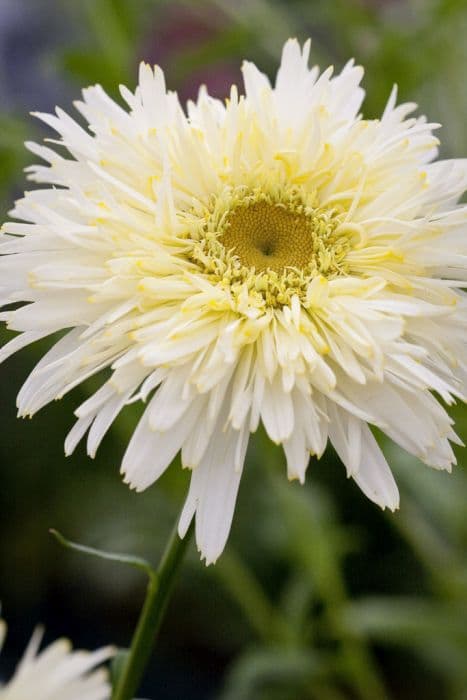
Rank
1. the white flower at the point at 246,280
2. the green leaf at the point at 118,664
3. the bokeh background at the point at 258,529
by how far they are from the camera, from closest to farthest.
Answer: the white flower at the point at 246,280, the green leaf at the point at 118,664, the bokeh background at the point at 258,529

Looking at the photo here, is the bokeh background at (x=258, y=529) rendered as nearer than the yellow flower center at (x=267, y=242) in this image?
No

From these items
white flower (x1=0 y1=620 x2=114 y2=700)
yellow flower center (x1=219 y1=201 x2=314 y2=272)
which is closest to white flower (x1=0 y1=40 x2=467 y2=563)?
yellow flower center (x1=219 y1=201 x2=314 y2=272)

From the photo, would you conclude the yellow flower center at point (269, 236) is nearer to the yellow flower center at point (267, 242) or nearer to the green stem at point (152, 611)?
the yellow flower center at point (267, 242)

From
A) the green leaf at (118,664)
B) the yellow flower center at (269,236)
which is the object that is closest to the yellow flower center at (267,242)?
the yellow flower center at (269,236)

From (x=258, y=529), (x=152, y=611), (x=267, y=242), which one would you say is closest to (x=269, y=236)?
(x=267, y=242)

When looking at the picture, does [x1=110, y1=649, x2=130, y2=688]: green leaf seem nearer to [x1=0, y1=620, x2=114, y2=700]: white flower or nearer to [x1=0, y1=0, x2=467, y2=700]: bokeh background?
[x1=0, y1=620, x2=114, y2=700]: white flower

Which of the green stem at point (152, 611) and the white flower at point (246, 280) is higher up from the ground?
the white flower at point (246, 280)

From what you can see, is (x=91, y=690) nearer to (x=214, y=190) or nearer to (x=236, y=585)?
(x=214, y=190)

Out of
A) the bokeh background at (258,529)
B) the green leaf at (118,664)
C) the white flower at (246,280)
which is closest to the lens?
the white flower at (246,280)
